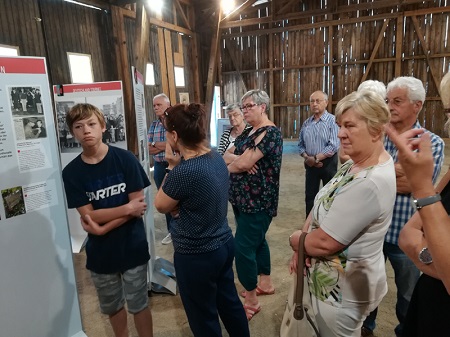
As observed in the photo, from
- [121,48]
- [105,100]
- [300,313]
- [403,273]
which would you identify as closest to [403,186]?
[403,273]

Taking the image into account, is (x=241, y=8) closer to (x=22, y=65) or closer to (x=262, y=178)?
(x=262, y=178)

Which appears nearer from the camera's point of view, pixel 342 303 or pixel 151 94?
pixel 342 303

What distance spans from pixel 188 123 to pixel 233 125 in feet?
6.64

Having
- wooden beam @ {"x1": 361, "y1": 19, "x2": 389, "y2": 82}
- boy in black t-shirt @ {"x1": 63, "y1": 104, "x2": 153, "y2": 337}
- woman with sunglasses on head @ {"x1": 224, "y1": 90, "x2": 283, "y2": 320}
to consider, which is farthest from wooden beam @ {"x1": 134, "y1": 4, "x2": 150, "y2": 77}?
wooden beam @ {"x1": 361, "y1": 19, "x2": 389, "y2": 82}

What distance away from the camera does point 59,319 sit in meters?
2.15

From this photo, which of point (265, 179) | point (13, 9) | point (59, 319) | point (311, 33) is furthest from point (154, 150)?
point (311, 33)

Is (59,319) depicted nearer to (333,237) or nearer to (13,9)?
(333,237)

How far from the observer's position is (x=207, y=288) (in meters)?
1.73

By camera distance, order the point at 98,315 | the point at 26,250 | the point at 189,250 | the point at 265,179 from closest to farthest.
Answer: the point at 189,250
the point at 26,250
the point at 265,179
the point at 98,315

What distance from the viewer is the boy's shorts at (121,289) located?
6.37 feet

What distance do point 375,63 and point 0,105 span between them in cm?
1079

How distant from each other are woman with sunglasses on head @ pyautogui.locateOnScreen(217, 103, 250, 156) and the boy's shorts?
1901mm

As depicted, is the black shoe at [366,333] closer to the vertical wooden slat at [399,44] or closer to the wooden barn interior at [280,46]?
the wooden barn interior at [280,46]

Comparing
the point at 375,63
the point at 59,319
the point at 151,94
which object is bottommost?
the point at 59,319
